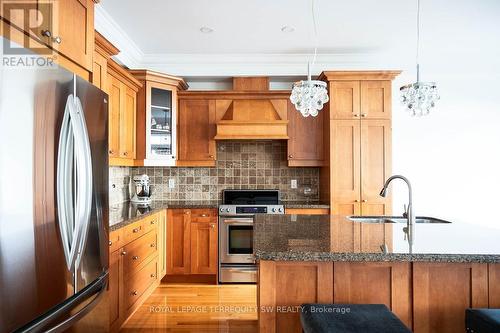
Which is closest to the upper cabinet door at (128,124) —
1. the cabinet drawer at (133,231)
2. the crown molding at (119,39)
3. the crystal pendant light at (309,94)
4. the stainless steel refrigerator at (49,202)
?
the crown molding at (119,39)

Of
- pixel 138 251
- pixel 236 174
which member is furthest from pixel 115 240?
pixel 236 174

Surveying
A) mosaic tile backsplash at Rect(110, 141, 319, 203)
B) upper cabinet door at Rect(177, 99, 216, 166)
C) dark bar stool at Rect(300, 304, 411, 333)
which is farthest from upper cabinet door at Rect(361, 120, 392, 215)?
dark bar stool at Rect(300, 304, 411, 333)

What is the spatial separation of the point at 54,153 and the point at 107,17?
2118mm

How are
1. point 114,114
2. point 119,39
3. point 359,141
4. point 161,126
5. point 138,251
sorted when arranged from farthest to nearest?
1. point 161,126
2. point 359,141
3. point 119,39
4. point 114,114
5. point 138,251

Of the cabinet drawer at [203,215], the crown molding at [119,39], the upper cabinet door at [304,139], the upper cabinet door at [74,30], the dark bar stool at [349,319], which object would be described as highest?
the crown molding at [119,39]

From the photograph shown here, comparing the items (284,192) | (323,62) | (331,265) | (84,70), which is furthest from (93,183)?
(323,62)

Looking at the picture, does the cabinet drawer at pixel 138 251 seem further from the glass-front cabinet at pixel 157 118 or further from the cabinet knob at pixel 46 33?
the cabinet knob at pixel 46 33

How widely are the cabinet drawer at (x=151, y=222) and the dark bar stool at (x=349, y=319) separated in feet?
6.37

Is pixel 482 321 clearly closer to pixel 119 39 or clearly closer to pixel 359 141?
pixel 359 141

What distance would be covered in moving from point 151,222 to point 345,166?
7.12 ft

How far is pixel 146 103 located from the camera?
3.54 m

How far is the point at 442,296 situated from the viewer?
1.43 meters

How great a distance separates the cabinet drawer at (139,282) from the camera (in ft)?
8.15

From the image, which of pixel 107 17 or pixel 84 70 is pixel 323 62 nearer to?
pixel 107 17
